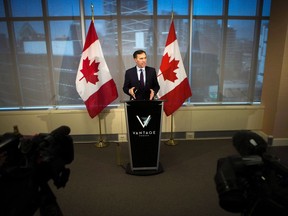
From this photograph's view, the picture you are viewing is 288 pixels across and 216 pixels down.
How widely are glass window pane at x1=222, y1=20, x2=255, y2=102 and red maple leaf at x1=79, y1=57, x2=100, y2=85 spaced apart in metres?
2.27

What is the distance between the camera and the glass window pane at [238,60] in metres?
4.11

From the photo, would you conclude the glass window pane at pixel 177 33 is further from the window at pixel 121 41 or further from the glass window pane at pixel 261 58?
the glass window pane at pixel 261 58

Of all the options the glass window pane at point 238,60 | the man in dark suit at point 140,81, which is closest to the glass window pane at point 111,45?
the man in dark suit at point 140,81

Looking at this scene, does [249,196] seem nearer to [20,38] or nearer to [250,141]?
[250,141]

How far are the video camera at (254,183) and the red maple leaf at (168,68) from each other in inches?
115

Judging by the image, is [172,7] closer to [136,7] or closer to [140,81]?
[136,7]

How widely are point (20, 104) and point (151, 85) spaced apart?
2478 millimetres

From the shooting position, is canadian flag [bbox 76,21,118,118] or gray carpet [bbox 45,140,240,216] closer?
gray carpet [bbox 45,140,240,216]

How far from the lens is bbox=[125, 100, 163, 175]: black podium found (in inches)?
114

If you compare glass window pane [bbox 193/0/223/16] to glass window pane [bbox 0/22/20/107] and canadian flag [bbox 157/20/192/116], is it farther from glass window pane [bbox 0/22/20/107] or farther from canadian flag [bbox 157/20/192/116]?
glass window pane [bbox 0/22/20/107]

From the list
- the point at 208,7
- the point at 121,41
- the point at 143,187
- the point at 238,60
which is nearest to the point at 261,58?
the point at 238,60

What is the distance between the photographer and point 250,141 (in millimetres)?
984

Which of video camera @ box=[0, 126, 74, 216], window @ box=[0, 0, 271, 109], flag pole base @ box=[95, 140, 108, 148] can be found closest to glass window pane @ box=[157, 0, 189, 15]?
window @ box=[0, 0, 271, 109]

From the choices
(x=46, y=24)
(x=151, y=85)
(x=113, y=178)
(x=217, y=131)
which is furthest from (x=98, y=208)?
(x=46, y=24)
